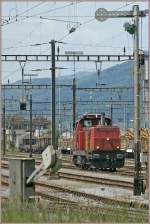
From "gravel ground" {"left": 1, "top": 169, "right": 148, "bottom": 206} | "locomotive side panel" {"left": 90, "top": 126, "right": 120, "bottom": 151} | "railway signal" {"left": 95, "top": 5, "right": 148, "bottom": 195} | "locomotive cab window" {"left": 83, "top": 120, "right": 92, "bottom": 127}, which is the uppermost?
"railway signal" {"left": 95, "top": 5, "right": 148, "bottom": 195}

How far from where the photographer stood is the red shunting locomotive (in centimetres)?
3475

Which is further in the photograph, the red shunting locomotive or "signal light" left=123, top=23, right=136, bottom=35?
the red shunting locomotive

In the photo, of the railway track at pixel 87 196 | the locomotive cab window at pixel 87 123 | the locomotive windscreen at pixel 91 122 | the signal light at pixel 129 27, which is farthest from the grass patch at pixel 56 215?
the locomotive cab window at pixel 87 123

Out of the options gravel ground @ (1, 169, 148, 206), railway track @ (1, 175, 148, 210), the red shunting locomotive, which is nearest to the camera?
railway track @ (1, 175, 148, 210)

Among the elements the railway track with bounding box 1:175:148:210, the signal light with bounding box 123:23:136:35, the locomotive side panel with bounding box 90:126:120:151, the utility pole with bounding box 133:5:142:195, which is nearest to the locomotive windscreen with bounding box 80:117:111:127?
the locomotive side panel with bounding box 90:126:120:151

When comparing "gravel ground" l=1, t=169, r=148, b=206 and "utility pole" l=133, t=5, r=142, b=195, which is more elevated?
"utility pole" l=133, t=5, r=142, b=195

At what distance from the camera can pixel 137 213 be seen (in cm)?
1323

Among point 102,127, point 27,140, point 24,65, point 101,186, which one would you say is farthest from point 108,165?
point 27,140

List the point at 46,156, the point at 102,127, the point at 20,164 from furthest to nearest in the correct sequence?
the point at 102,127
the point at 20,164
the point at 46,156

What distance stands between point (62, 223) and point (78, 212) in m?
1.51

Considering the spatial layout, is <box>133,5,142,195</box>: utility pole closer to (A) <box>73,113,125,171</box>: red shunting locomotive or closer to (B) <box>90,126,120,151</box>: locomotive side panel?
(A) <box>73,113,125,171</box>: red shunting locomotive

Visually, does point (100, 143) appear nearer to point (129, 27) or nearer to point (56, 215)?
point (129, 27)

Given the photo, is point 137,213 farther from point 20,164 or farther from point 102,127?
point 102,127

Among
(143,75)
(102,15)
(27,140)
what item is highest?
(102,15)
